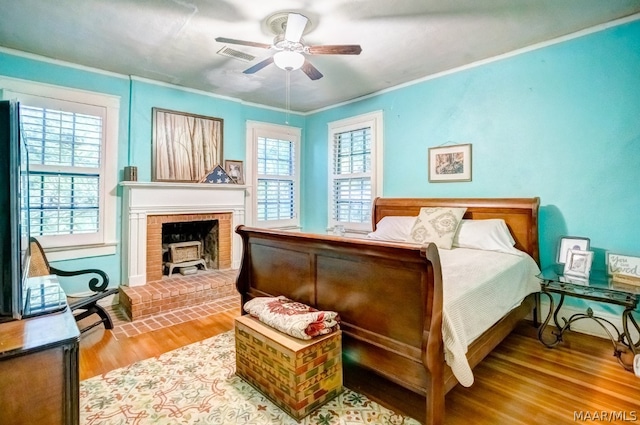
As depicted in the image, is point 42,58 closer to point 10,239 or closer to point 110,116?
point 110,116

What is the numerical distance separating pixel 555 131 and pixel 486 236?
117 centimetres

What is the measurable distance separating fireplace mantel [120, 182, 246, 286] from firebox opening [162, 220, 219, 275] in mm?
365

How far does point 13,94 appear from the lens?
10.2ft

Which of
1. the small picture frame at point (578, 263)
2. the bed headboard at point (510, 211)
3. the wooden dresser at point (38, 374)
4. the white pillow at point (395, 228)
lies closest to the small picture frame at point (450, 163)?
the bed headboard at point (510, 211)

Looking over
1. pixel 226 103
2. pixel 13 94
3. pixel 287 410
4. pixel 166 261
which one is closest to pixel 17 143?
pixel 287 410

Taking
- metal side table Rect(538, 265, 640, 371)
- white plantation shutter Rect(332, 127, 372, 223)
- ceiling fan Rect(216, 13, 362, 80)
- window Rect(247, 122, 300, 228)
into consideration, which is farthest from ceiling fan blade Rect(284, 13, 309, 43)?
metal side table Rect(538, 265, 640, 371)

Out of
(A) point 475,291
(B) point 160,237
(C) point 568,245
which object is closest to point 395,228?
(C) point 568,245

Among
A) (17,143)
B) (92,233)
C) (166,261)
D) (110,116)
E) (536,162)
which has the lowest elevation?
(166,261)

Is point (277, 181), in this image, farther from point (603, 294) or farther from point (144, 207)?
point (603, 294)

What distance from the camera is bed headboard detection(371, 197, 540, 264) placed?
3.00m

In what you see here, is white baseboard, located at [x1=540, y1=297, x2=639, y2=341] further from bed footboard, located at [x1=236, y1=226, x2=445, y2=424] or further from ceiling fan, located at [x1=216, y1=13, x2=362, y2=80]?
ceiling fan, located at [x1=216, y1=13, x2=362, y2=80]

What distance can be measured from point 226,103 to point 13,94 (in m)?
2.24

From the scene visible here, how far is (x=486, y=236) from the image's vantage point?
119 inches

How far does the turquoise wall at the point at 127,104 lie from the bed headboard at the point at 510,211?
295 centimetres
